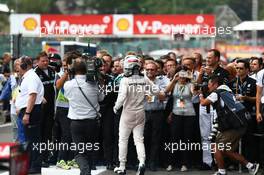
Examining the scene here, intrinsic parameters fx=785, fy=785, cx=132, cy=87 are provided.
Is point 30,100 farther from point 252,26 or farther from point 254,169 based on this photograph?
point 252,26

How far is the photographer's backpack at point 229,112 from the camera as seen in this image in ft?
42.3

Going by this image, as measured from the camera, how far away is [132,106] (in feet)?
42.6

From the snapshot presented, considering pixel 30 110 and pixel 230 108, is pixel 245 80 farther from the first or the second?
pixel 30 110

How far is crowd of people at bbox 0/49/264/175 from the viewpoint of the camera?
12977 millimetres

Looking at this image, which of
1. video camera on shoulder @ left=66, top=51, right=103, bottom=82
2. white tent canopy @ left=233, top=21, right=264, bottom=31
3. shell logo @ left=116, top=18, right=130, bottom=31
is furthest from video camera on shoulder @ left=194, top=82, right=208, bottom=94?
shell logo @ left=116, top=18, right=130, bottom=31

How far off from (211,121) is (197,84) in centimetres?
81

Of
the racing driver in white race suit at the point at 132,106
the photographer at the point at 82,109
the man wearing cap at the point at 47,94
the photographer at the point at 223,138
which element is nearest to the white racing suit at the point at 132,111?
the racing driver in white race suit at the point at 132,106

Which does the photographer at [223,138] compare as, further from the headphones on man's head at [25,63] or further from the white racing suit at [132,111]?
the headphones on man's head at [25,63]

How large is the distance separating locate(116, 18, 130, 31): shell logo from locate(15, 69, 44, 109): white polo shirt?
1039 inches

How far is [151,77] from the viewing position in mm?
13953

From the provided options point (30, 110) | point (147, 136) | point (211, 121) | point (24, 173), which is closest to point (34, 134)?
point (30, 110)

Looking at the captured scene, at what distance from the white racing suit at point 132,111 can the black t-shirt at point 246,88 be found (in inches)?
66.6

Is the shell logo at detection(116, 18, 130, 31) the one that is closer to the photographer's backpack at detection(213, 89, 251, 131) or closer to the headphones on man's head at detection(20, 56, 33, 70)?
the headphones on man's head at detection(20, 56, 33, 70)

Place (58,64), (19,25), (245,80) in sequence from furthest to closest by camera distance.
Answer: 1. (19,25)
2. (58,64)
3. (245,80)
